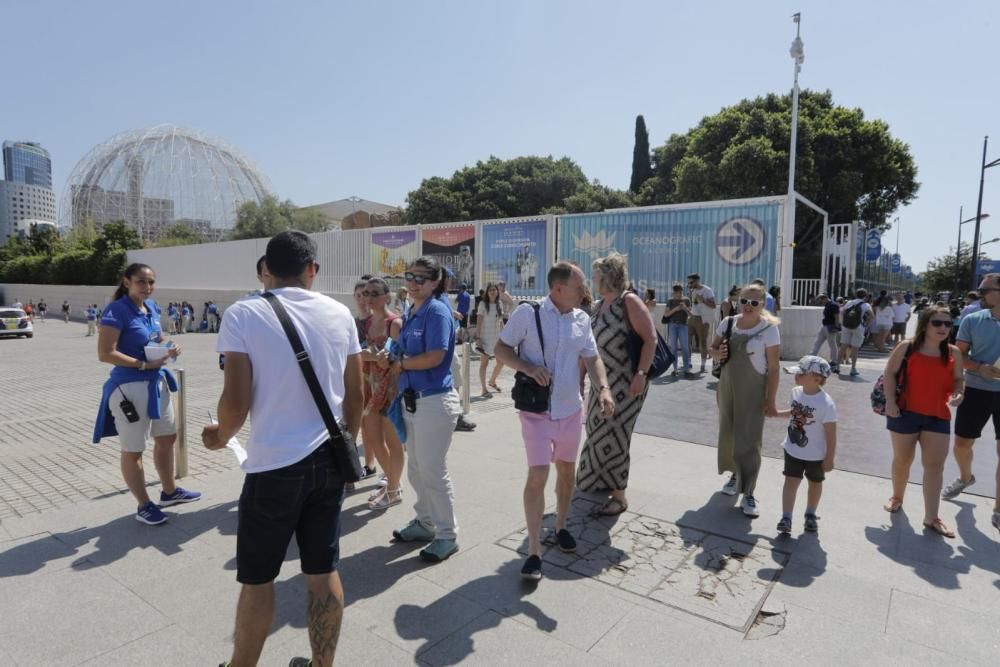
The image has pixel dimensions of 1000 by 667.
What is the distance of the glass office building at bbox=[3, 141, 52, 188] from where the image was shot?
17812 centimetres

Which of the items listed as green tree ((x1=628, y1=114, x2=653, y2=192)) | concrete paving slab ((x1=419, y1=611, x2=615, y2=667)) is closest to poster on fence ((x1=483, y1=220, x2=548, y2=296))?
concrete paving slab ((x1=419, y1=611, x2=615, y2=667))

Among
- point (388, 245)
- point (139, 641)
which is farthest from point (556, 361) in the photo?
point (388, 245)

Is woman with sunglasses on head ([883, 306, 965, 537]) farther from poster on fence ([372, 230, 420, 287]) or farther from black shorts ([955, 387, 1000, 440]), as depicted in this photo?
poster on fence ([372, 230, 420, 287])

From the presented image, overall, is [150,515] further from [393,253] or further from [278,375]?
[393,253]

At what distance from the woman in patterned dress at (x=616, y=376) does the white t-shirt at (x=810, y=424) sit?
3.35 ft

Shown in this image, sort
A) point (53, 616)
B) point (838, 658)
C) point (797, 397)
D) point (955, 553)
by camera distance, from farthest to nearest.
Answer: point (797, 397) → point (955, 553) → point (53, 616) → point (838, 658)

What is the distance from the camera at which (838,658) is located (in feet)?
8.55

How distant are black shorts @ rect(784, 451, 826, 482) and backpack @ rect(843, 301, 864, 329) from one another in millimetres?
8475

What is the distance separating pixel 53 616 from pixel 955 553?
16.9ft

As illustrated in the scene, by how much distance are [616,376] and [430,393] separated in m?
1.52

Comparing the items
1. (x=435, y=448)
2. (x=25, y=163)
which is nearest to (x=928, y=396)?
(x=435, y=448)

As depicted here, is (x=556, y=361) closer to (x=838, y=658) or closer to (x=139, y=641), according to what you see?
(x=838, y=658)

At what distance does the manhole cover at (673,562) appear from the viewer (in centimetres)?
310

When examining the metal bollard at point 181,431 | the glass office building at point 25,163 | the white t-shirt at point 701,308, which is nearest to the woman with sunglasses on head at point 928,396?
the metal bollard at point 181,431
